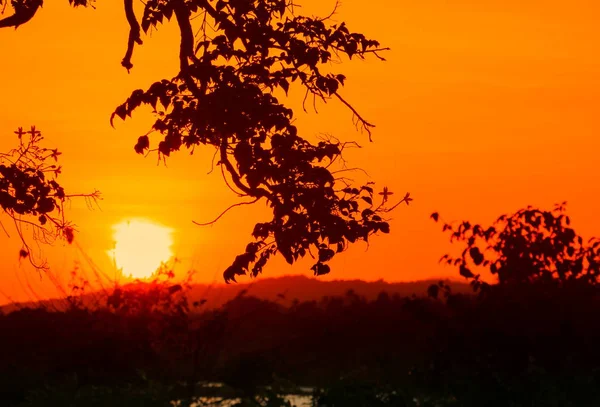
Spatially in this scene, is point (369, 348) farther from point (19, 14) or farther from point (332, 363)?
point (19, 14)

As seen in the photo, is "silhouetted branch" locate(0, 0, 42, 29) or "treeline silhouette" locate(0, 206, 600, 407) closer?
"treeline silhouette" locate(0, 206, 600, 407)

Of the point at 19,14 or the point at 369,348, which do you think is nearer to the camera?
the point at 19,14

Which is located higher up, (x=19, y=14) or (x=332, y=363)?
(x=19, y=14)

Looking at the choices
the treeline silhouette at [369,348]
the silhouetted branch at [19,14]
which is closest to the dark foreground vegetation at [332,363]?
the treeline silhouette at [369,348]

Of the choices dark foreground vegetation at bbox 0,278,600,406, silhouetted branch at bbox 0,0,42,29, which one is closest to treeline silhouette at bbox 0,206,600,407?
dark foreground vegetation at bbox 0,278,600,406

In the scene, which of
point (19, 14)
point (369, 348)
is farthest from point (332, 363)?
point (19, 14)

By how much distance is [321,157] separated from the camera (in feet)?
43.6

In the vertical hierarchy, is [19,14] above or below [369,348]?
above

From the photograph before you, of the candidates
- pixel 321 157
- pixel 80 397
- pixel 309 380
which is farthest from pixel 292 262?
pixel 309 380

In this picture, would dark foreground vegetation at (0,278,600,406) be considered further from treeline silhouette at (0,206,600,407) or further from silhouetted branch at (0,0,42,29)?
silhouetted branch at (0,0,42,29)

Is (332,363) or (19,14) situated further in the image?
(332,363)

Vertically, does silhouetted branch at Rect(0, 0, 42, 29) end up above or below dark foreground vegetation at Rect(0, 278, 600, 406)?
above

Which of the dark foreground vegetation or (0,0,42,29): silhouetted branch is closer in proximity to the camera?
the dark foreground vegetation

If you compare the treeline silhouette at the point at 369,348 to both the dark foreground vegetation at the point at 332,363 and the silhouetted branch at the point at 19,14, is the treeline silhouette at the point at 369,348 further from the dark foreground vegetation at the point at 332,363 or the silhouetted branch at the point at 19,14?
the silhouetted branch at the point at 19,14
